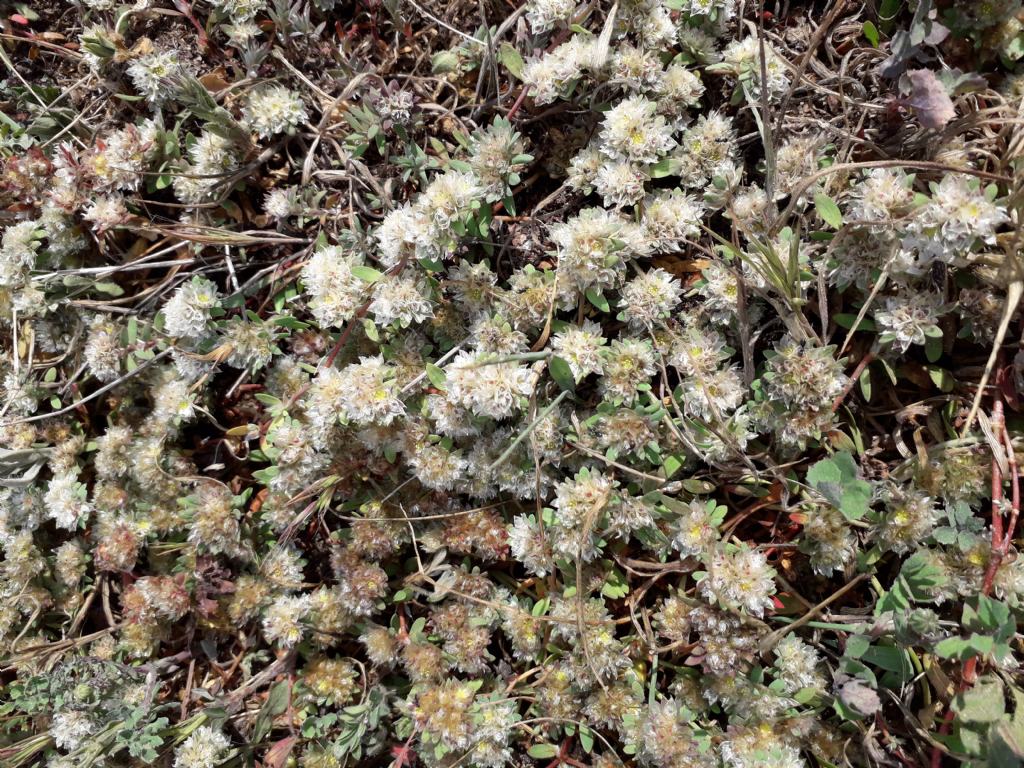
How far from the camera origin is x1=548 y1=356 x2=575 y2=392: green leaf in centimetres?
200

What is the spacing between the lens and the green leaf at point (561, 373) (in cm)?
200

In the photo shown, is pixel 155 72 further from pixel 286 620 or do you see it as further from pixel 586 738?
→ pixel 586 738

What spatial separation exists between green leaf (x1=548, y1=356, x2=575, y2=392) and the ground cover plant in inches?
0.5

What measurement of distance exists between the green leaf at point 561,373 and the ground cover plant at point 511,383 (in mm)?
12

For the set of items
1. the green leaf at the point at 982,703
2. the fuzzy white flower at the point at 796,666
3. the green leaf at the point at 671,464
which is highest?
the green leaf at the point at 671,464

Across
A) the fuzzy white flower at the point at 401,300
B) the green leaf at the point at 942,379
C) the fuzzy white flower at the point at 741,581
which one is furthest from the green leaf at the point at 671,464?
the fuzzy white flower at the point at 401,300

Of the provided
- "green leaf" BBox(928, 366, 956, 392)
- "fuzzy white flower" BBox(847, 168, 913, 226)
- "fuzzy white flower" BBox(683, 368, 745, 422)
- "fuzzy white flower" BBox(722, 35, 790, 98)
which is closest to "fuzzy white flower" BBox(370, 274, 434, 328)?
"fuzzy white flower" BBox(683, 368, 745, 422)

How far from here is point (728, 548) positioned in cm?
205

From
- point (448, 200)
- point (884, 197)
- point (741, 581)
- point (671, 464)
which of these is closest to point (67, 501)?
point (448, 200)

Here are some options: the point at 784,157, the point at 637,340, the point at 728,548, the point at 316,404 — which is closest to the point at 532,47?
the point at 784,157

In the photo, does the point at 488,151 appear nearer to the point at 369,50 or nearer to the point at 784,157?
the point at 369,50

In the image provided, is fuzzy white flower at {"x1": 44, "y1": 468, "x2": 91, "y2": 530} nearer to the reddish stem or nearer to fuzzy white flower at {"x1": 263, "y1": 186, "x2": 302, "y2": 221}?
fuzzy white flower at {"x1": 263, "y1": 186, "x2": 302, "y2": 221}

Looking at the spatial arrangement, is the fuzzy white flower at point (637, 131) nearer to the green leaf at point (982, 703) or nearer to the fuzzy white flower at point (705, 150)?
the fuzzy white flower at point (705, 150)

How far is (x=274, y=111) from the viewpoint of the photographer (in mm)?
2354
